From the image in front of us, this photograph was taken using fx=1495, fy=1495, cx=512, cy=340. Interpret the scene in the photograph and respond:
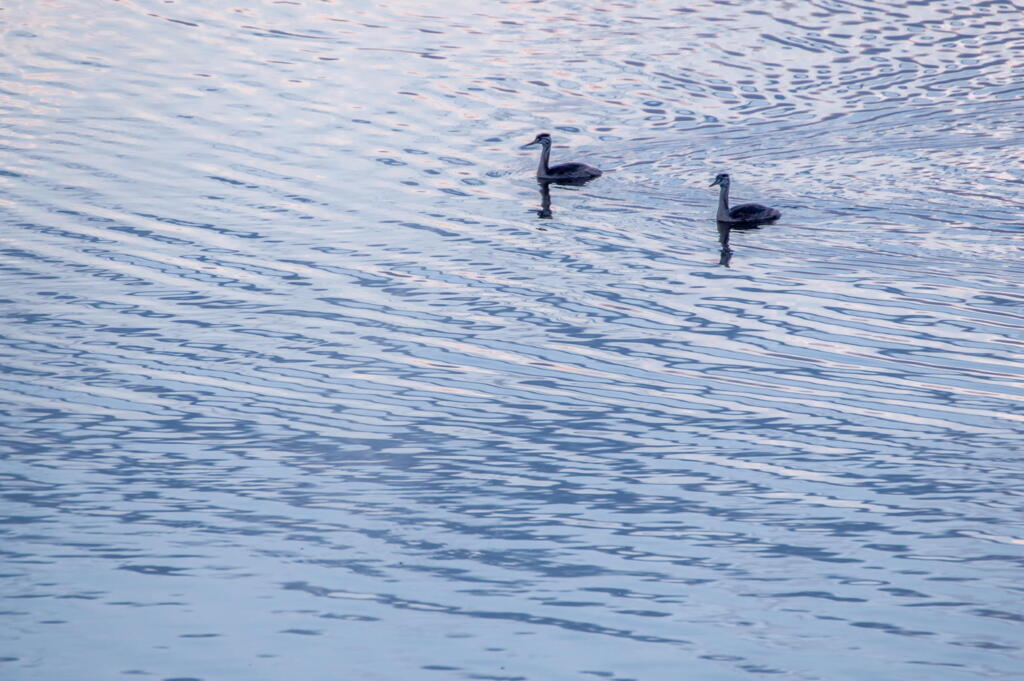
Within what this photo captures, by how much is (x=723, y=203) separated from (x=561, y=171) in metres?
3.27

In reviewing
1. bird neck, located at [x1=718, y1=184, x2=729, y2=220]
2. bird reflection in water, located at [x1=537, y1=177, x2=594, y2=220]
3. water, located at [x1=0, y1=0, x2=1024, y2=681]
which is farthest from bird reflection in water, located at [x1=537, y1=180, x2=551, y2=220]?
bird neck, located at [x1=718, y1=184, x2=729, y2=220]

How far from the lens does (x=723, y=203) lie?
74.9ft

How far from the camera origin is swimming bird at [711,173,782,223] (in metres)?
22.5

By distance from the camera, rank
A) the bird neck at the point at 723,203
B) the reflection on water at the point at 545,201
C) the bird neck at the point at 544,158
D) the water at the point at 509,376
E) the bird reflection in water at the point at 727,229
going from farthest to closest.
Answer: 1. the bird neck at the point at 544,158
2. the reflection on water at the point at 545,201
3. the bird neck at the point at 723,203
4. the bird reflection in water at the point at 727,229
5. the water at the point at 509,376

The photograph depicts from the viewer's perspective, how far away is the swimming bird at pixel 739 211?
22533 mm

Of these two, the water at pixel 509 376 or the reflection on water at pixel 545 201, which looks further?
the reflection on water at pixel 545 201

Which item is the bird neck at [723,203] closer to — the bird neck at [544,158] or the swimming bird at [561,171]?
the swimming bird at [561,171]

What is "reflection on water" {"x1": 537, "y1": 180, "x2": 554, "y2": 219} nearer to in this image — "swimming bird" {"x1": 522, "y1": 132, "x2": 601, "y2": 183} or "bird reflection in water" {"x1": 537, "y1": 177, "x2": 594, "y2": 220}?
"bird reflection in water" {"x1": 537, "y1": 177, "x2": 594, "y2": 220}

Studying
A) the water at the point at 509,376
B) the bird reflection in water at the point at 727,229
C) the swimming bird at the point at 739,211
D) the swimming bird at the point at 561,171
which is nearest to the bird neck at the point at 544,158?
the swimming bird at the point at 561,171

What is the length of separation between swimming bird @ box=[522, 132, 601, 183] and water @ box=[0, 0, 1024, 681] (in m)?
0.47

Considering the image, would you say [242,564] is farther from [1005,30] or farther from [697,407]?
[1005,30]

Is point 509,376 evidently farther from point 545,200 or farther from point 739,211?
point 545,200

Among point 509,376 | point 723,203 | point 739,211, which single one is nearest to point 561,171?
point 723,203

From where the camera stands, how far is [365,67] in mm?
33031
